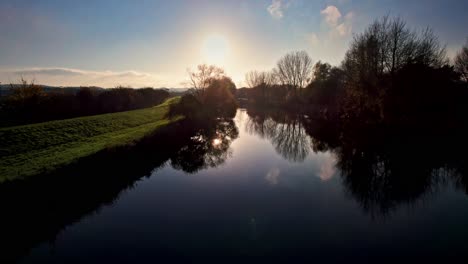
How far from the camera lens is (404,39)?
24.4 meters

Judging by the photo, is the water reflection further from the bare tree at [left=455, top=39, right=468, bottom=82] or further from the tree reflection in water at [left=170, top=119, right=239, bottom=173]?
the bare tree at [left=455, top=39, right=468, bottom=82]

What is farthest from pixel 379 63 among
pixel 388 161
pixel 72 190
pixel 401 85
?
pixel 72 190

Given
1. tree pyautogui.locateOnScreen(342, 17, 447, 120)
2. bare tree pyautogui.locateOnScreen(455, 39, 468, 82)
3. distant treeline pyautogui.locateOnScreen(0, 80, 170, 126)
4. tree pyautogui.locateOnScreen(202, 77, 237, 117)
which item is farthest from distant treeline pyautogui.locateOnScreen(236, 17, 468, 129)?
distant treeline pyautogui.locateOnScreen(0, 80, 170, 126)

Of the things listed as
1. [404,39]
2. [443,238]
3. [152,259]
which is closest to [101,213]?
[152,259]

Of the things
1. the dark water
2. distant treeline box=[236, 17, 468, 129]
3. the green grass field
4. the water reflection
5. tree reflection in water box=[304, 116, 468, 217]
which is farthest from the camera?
distant treeline box=[236, 17, 468, 129]

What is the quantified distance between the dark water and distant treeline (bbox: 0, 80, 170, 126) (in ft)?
69.5

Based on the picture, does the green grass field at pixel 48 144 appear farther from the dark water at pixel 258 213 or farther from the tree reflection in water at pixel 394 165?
the tree reflection in water at pixel 394 165

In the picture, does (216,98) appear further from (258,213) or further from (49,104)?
(258,213)

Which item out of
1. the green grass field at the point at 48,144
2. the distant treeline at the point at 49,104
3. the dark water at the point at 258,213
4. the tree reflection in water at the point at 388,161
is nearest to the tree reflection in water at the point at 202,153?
the dark water at the point at 258,213

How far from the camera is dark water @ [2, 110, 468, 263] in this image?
21.0 feet

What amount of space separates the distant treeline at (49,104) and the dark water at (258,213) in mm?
21171

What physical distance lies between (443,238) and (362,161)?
7981 mm

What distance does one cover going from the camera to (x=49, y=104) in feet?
89.4

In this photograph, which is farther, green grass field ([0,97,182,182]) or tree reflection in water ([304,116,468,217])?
green grass field ([0,97,182,182])
